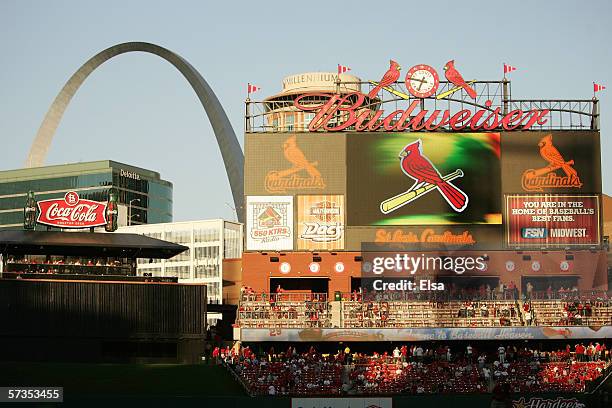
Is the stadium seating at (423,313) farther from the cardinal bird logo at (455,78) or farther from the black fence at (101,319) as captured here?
the cardinal bird logo at (455,78)

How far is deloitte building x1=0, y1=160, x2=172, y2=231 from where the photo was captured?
511 ft

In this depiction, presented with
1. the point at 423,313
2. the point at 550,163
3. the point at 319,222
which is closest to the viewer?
the point at 423,313

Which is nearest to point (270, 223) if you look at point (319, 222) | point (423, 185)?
point (319, 222)

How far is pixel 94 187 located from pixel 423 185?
4254 inches

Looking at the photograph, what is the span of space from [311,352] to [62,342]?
38.7 feet

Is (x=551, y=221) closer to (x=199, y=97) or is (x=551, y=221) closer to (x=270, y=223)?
(x=270, y=223)

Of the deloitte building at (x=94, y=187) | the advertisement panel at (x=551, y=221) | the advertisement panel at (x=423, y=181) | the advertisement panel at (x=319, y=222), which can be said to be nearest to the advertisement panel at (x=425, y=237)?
the advertisement panel at (x=423, y=181)

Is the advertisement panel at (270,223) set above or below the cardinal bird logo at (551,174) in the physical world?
A: below

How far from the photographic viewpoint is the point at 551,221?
55.0 meters

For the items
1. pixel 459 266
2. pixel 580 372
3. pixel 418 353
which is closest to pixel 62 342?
pixel 418 353

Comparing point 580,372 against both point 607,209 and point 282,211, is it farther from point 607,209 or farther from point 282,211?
→ point 607,209

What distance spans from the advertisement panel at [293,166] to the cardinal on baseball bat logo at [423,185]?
9.79 ft

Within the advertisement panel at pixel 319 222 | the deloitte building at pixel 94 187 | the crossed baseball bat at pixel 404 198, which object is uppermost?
the deloitte building at pixel 94 187

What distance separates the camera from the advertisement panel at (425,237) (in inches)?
2149
